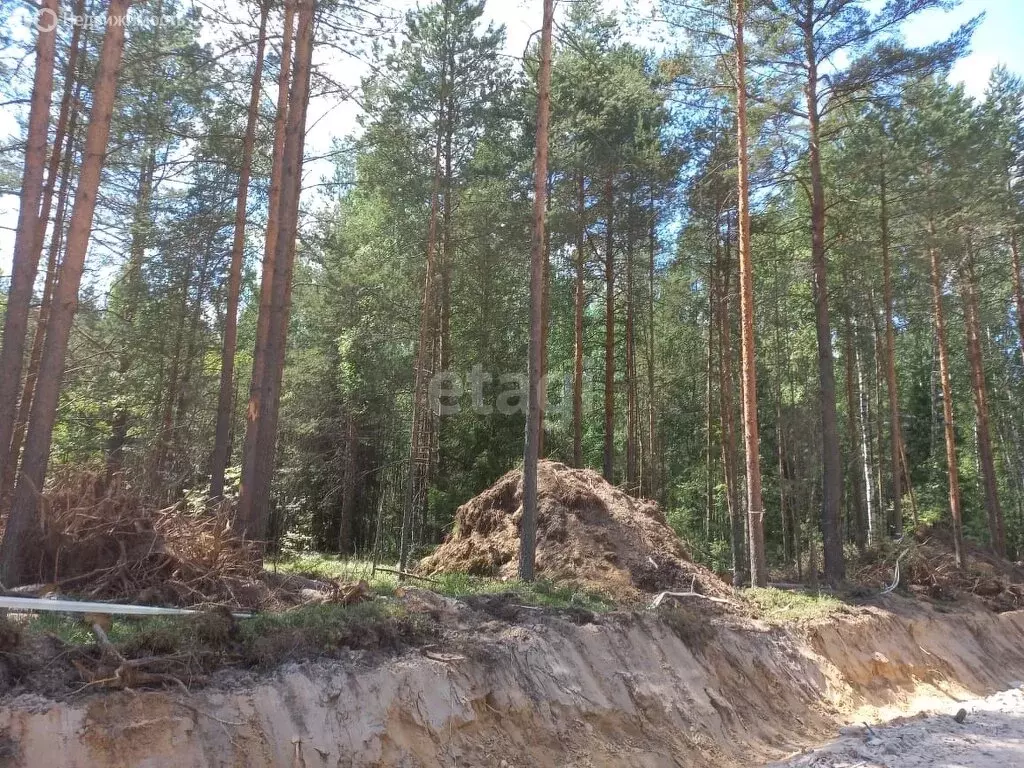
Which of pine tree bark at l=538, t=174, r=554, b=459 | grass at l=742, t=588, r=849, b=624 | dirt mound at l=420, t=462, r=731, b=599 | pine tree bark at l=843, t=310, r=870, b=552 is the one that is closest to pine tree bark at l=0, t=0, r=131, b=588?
dirt mound at l=420, t=462, r=731, b=599

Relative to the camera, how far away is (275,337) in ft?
37.6

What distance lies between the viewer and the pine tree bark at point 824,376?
14.9m

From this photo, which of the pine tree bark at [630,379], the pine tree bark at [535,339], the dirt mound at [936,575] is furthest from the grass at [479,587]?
the pine tree bark at [630,379]

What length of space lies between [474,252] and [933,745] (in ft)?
54.0

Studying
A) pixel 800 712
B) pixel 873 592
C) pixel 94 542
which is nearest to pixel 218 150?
pixel 94 542

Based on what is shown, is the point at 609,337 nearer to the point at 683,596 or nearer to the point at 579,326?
the point at 579,326

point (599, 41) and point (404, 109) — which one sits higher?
point (599, 41)

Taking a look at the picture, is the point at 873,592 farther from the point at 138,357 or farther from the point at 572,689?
the point at 138,357

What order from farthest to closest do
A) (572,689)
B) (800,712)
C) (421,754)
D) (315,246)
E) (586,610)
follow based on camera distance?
(315,246) → (800,712) → (586,610) → (572,689) → (421,754)

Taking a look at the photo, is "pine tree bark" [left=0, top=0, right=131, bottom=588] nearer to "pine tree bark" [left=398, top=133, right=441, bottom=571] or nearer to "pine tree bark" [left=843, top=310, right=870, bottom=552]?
"pine tree bark" [left=398, top=133, right=441, bottom=571]

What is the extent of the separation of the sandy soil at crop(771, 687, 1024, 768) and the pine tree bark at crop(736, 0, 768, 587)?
3.78m

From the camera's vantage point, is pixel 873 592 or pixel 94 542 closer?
pixel 94 542

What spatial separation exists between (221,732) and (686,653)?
6.37 m

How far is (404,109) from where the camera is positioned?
802 inches
